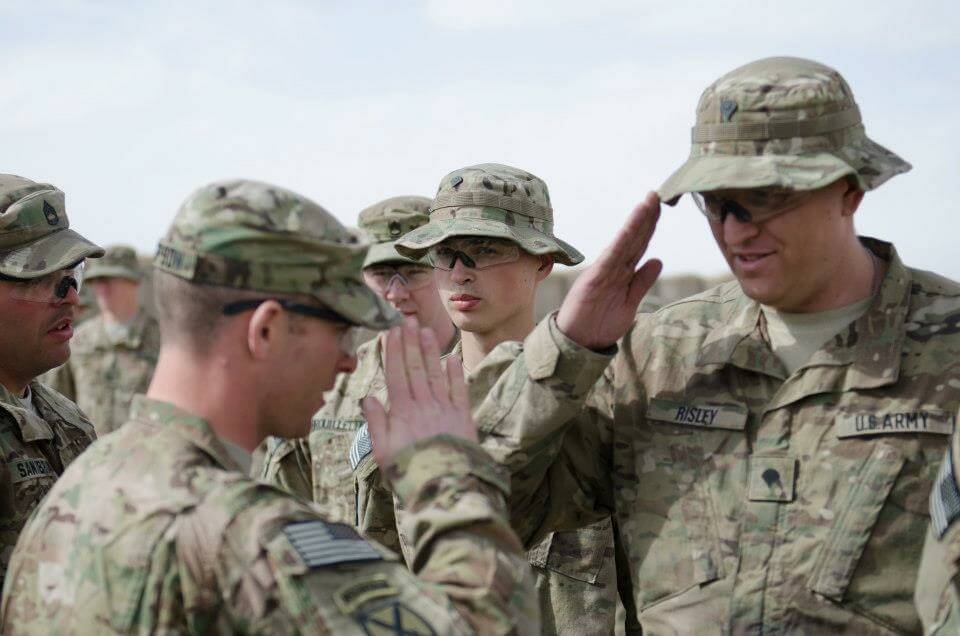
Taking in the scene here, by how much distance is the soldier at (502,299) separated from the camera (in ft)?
18.4

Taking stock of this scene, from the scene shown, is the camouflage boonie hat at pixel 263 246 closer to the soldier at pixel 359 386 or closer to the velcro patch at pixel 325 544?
the velcro patch at pixel 325 544

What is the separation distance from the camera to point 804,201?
3.49 meters

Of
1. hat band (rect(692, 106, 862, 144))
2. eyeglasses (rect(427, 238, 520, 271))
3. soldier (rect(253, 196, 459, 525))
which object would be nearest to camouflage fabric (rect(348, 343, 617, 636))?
soldier (rect(253, 196, 459, 525))

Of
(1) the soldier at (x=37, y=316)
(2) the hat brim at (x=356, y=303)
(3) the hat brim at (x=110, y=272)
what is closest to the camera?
(2) the hat brim at (x=356, y=303)

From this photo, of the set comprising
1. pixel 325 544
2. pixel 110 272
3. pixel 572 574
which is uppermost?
pixel 110 272

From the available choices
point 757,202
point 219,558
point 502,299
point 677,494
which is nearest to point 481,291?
point 502,299

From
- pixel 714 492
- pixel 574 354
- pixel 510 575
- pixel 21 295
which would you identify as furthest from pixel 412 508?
pixel 21 295

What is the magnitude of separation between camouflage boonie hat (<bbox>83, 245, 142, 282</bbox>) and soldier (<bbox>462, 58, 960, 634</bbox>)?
1137cm

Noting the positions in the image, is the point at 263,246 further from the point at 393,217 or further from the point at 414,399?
the point at 393,217

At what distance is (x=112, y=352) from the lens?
1415 cm

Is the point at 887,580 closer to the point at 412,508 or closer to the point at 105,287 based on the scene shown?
the point at 412,508

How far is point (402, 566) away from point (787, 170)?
1.53 m

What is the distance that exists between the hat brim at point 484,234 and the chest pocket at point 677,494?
199cm

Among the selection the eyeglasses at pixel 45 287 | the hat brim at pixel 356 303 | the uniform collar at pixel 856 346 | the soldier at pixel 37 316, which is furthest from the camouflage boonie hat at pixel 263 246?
the eyeglasses at pixel 45 287
